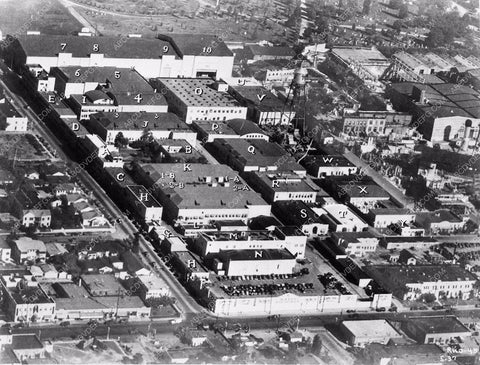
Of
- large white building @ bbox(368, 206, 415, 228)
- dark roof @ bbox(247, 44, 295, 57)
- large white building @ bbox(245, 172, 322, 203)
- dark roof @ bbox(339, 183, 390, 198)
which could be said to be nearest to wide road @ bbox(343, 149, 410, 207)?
dark roof @ bbox(339, 183, 390, 198)

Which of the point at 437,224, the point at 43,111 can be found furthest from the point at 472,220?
the point at 43,111

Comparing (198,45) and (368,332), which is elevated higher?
(368,332)

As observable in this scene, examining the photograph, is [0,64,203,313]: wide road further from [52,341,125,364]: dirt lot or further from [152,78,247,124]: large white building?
[152,78,247,124]: large white building

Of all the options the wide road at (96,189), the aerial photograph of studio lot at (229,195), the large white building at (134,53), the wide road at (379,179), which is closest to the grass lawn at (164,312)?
the aerial photograph of studio lot at (229,195)

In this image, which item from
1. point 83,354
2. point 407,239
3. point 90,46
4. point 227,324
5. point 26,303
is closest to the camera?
point 83,354

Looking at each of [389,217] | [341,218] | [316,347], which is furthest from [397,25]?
[316,347]

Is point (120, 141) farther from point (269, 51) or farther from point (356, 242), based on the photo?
point (269, 51)
